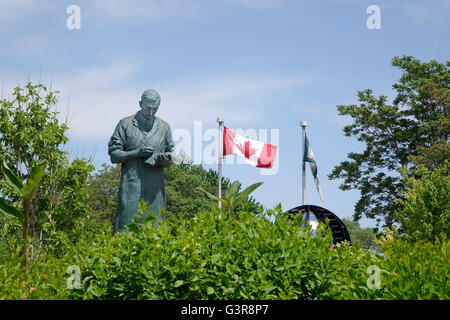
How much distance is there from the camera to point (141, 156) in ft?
27.8

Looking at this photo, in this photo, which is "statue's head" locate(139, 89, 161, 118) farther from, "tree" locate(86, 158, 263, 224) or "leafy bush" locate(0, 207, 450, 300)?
"tree" locate(86, 158, 263, 224)

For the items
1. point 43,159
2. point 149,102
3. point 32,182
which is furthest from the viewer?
point 43,159

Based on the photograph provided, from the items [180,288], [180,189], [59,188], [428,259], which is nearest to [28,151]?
[59,188]

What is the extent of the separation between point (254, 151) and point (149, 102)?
10.5m

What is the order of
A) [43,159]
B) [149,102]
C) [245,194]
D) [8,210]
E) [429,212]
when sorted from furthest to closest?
1. [429,212]
2. [43,159]
3. [149,102]
4. [245,194]
5. [8,210]

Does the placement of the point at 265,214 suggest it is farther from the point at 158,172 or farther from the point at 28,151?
the point at 28,151

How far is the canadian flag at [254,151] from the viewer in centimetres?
1897

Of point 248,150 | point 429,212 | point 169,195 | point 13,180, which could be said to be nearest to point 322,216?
point 248,150

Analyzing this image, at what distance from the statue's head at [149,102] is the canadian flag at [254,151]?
408 inches

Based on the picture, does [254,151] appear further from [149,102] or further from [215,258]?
[215,258]

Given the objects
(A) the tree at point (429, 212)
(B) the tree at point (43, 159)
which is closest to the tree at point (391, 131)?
(A) the tree at point (429, 212)

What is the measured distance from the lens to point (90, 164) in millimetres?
15609

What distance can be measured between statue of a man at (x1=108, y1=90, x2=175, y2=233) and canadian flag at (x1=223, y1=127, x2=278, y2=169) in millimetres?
10192

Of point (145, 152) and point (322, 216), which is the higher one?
point (145, 152)
